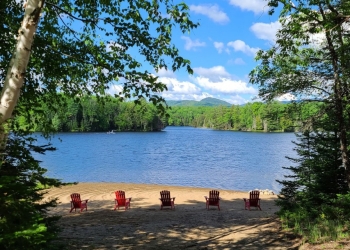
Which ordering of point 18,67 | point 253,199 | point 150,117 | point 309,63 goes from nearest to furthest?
point 18,67 < point 309,63 < point 253,199 < point 150,117

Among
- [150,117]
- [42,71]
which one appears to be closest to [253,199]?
[42,71]

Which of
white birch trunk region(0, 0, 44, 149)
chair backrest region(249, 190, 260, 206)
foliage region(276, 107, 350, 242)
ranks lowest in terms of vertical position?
chair backrest region(249, 190, 260, 206)

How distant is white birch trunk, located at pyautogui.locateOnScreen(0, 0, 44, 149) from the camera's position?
115 inches

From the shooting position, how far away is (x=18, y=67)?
9.71ft

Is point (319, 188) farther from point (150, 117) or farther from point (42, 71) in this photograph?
point (150, 117)

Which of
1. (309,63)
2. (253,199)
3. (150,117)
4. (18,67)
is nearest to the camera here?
(18,67)

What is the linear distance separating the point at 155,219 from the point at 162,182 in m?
15.7

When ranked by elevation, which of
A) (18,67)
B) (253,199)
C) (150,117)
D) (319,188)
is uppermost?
(150,117)

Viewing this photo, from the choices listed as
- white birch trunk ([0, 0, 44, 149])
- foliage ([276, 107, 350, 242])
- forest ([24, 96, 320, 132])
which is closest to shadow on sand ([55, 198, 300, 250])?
foliage ([276, 107, 350, 242])

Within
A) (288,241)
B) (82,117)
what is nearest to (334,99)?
(288,241)

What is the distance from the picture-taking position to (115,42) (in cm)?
449

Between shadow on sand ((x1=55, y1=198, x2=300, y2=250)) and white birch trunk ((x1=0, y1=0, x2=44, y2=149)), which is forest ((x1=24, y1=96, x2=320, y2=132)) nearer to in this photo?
white birch trunk ((x1=0, y1=0, x2=44, y2=149))

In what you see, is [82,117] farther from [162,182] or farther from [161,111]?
[161,111]

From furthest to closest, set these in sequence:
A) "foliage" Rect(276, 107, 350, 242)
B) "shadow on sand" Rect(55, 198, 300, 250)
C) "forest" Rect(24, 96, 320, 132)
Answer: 1. "foliage" Rect(276, 107, 350, 242)
2. "shadow on sand" Rect(55, 198, 300, 250)
3. "forest" Rect(24, 96, 320, 132)
